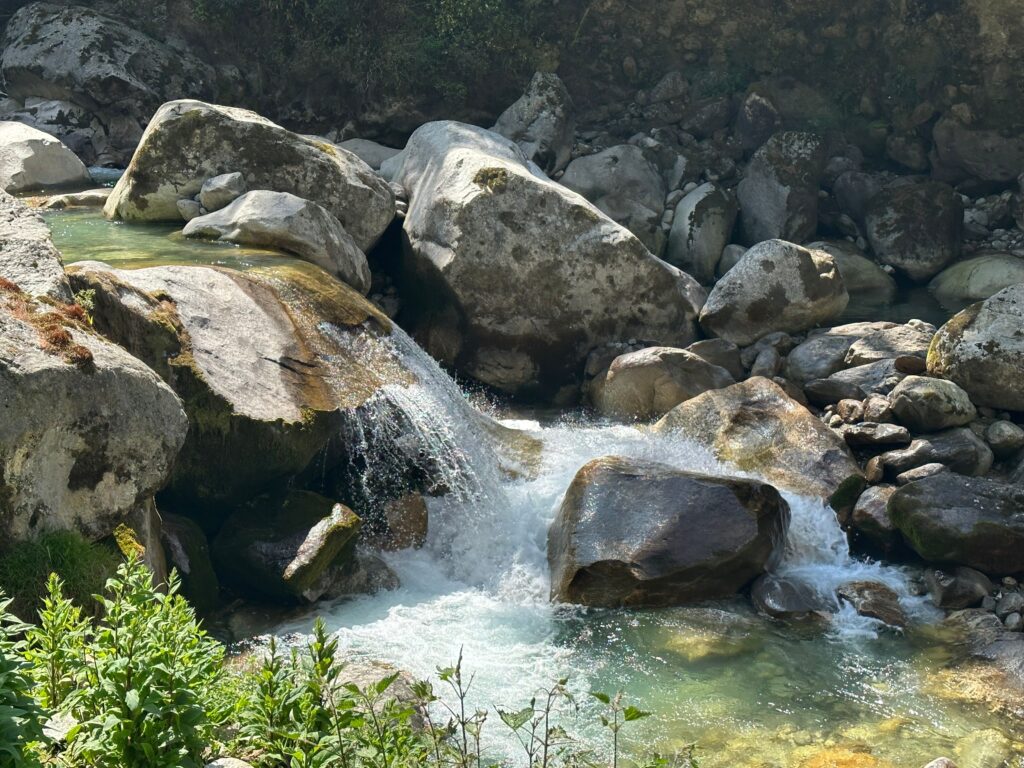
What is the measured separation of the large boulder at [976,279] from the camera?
610 inches

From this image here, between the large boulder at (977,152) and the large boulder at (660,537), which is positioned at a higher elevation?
the large boulder at (977,152)

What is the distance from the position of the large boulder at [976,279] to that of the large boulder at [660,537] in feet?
27.0

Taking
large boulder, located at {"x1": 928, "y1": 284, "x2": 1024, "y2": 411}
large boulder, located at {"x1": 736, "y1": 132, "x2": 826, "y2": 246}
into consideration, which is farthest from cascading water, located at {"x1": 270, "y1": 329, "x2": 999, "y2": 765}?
large boulder, located at {"x1": 736, "y1": 132, "x2": 826, "y2": 246}

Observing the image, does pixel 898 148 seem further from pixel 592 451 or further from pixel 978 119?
pixel 592 451

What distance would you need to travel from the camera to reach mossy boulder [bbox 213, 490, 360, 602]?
7.90m

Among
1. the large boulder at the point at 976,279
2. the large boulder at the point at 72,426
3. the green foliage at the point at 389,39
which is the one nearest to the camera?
the large boulder at the point at 72,426

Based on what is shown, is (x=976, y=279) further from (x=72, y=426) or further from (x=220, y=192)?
(x=72, y=426)

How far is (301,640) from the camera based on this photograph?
7.47 metres

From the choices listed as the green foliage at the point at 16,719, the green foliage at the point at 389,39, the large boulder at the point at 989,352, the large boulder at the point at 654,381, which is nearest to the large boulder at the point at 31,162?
the green foliage at the point at 389,39

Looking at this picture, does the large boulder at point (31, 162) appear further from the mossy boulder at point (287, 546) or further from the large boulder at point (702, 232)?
the large boulder at point (702, 232)

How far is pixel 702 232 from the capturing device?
16672 mm

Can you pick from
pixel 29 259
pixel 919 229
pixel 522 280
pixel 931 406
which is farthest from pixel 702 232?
pixel 29 259

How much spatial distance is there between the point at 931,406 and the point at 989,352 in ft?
3.51

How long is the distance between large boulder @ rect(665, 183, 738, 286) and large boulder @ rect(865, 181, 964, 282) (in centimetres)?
239
